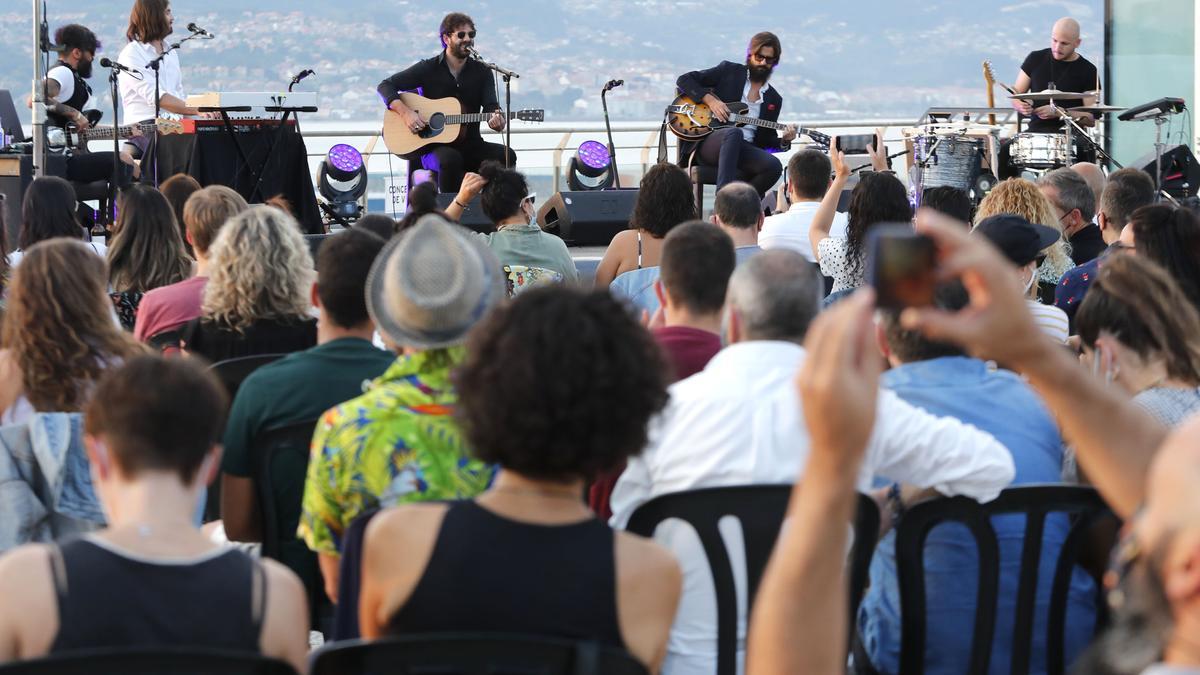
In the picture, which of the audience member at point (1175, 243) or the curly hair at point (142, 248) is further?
the curly hair at point (142, 248)

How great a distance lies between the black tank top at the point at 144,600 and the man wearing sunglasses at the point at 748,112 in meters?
7.60

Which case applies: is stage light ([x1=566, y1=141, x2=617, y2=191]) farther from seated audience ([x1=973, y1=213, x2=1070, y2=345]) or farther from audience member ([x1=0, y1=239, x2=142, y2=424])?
audience member ([x1=0, y1=239, x2=142, y2=424])

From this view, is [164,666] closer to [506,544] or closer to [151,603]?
[151,603]

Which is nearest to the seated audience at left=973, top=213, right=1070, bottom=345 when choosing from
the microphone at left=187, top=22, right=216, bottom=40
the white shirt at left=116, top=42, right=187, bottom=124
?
the microphone at left=187, top=22, right=216, bottom=40

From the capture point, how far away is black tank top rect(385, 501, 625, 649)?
6.01ft

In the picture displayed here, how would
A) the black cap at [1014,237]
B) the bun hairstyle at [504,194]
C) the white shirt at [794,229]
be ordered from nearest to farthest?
the black cap at [1014,237] < the bun hairstyle at [504,194] < the white shirt at [794,229]

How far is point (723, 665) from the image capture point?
243cm

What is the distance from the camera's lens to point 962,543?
260 centimetres

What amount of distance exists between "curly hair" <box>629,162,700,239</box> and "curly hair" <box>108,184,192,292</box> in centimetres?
180

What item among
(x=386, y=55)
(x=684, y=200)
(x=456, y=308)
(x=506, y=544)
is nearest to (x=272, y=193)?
(x=684, y=200)

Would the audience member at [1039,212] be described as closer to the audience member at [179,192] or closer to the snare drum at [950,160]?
the audience member at [179,192]

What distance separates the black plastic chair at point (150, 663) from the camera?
160cm

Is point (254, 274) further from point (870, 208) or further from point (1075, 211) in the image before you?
point (1075, 211)

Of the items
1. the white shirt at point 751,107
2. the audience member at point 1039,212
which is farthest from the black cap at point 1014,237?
the white shirt at point 751,107
